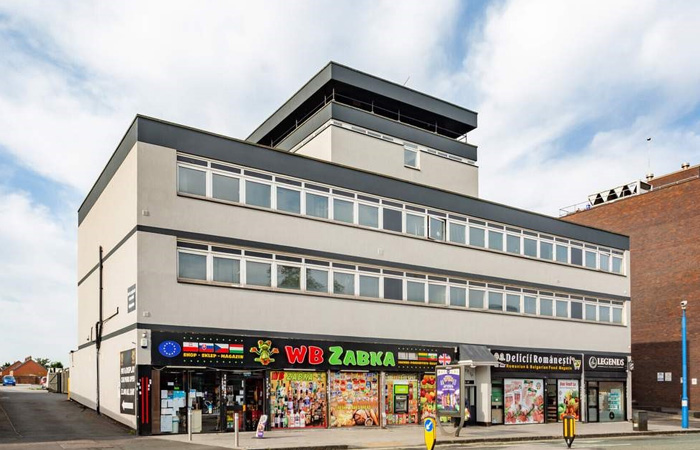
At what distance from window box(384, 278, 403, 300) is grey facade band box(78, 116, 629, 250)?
3.69m

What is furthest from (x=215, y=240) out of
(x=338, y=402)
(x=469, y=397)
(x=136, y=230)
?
(x=469, y=397)

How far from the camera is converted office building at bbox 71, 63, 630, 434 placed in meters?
23.7

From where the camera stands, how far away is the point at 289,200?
26.9m

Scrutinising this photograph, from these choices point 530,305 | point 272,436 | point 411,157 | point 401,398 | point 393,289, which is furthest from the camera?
point 411,157

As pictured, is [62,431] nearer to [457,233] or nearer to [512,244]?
[457,233]

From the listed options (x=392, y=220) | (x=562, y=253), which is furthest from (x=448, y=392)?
(x=562, y=253)

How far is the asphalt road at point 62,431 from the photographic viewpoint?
63.9ft

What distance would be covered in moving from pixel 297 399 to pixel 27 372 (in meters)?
85.2

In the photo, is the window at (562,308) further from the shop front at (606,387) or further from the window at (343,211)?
the window at (343,211)

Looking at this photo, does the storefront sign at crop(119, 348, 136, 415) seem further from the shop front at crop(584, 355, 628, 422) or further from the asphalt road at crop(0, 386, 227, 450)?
the shop front at crop(584, 355, 628, 422)

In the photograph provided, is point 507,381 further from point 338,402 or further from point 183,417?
point 183,417

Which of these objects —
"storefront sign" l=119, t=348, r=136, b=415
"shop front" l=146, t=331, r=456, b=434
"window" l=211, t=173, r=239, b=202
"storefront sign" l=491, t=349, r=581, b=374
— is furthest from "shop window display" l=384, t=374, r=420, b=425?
"storefront sign" l=119, t=348, r=136, b=415

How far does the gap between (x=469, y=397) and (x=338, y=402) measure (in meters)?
7.06

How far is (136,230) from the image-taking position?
23188mm
